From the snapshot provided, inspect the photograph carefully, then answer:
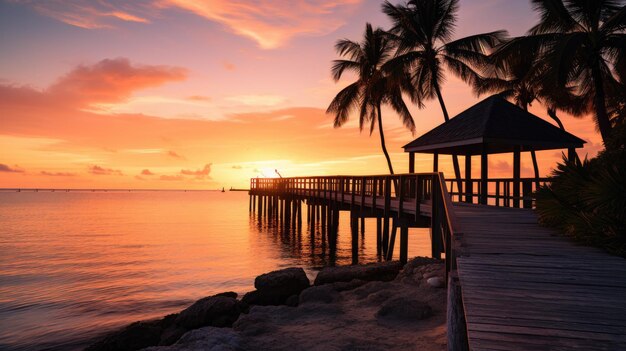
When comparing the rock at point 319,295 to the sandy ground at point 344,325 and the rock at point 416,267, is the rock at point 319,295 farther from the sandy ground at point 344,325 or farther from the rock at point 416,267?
the rock at point 416,267

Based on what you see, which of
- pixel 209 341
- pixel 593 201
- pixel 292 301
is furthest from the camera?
pixel 292 301

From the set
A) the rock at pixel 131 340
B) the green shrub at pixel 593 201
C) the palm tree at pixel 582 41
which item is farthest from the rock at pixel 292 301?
the palm tree at pixel 582 41

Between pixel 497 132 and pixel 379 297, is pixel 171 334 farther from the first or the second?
pixel 497 132

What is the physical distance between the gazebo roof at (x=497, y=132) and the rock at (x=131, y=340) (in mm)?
12737

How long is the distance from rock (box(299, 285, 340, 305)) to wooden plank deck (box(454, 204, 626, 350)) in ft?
12.3

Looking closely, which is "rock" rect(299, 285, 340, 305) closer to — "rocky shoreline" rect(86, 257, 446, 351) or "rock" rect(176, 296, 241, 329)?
"rocky shoreline" rect(86, 257, 446, 351)

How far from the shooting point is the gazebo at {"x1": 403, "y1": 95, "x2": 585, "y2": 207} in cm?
1709

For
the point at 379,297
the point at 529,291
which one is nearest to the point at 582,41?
the point at 379,297

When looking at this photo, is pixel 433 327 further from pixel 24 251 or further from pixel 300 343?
pixel 24 251

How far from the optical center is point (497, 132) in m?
17.0

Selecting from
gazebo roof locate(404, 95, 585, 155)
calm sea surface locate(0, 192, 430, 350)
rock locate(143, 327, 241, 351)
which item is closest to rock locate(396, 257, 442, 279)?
rock locate(143, 327, 241, 351)

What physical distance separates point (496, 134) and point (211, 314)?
39.6 feet

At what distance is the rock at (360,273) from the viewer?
521 inches

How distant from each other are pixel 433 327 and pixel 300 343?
223cm
